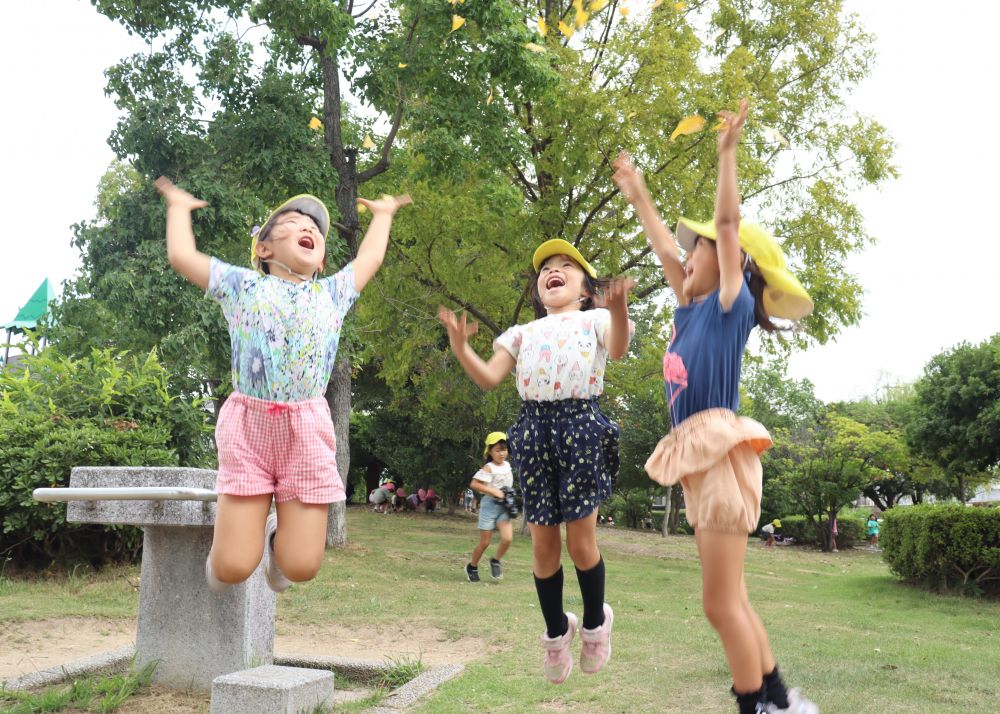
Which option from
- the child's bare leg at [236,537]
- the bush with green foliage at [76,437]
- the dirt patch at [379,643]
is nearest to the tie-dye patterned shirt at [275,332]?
the child's bare leg at [236,537]

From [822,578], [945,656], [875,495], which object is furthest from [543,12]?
[875,495]

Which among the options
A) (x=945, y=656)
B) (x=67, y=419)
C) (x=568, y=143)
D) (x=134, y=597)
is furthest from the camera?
(x=568, y=143)

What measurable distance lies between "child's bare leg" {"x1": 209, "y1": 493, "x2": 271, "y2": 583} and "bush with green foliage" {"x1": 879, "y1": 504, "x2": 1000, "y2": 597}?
1249cm

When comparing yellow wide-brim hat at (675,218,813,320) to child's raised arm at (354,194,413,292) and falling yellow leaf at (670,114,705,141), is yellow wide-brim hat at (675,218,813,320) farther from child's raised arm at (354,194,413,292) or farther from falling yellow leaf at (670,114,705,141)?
falling yellow leaf at (670,114,705,141)

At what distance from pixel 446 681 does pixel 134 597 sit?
462 centimetres

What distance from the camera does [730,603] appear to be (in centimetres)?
311

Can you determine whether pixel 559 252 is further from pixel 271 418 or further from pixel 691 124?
pixel 691 124

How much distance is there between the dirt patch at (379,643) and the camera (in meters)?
7.04

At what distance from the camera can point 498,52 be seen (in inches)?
520

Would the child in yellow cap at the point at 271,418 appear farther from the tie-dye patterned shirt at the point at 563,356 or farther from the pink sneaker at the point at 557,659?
the pink sneaker at the point at 557,659

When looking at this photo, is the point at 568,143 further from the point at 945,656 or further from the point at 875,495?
the point at 875,495

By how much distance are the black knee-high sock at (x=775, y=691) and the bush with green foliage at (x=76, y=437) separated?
800 cm

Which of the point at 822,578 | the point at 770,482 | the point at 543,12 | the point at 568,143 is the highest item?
the point at 543,12

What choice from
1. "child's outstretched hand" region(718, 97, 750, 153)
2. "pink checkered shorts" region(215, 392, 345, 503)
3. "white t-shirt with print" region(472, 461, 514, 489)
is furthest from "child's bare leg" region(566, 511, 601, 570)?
"white t-shirt with print" region(472, 461, 514, 489)
